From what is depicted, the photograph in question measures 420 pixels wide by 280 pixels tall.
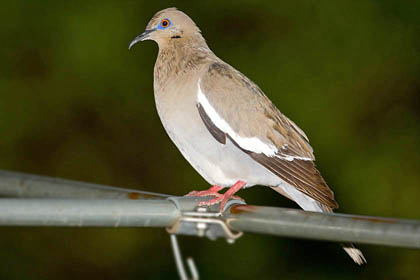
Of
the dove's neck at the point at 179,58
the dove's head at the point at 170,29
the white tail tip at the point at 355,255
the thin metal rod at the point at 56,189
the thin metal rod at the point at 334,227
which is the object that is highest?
the dove's head at the point at 170,29

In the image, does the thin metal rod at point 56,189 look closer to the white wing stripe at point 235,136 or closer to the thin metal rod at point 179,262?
the thin metal rod at point 179,262

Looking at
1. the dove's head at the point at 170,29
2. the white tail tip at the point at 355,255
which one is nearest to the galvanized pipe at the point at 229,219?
the white tail tip at the point at 355,255

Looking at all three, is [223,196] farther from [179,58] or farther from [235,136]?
[179,58]

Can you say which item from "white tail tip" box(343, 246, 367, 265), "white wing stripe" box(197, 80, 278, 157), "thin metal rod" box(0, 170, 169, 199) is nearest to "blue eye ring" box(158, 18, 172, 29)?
"white wing stripe" box(197, 80, 278, 157)

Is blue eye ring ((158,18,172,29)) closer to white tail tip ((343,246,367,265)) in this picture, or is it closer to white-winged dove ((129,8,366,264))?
white-winged dove ((129,8,366,264))

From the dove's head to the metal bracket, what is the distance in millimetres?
994

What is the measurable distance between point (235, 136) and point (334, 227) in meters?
0.99

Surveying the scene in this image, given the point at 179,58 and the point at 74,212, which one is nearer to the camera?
the point at 74,212

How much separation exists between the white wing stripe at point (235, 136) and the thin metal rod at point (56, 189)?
50 centimetres

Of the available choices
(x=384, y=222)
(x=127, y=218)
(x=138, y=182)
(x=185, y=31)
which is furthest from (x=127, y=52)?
(x=384, y=222)

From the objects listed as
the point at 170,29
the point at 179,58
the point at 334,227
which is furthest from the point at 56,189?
the point at 334,227

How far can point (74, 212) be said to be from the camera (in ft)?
4.11

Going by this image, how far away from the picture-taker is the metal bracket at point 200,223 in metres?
1.46

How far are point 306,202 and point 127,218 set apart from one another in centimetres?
105
